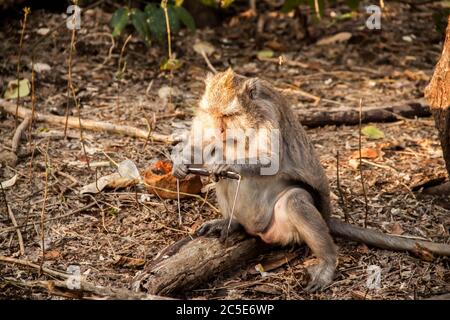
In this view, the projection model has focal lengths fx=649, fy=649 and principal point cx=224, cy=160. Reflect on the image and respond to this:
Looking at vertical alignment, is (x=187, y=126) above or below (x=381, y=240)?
above

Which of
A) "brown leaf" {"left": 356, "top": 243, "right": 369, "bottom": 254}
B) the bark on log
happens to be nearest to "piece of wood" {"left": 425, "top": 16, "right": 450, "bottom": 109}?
the bark on log

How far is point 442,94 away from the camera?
4977 mm

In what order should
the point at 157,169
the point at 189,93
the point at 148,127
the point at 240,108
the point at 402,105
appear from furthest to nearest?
the point at 189,93 < the point at 402,105 < the point at 148,127 < the point at 157,169 < the point at 240,108

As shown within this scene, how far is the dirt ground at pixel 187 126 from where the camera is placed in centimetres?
489

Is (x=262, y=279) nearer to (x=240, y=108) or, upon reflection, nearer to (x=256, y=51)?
(x=240, y=108)

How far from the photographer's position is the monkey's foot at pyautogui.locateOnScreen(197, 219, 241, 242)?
5102mm

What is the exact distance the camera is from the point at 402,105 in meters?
7.29

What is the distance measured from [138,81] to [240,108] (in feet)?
11.2

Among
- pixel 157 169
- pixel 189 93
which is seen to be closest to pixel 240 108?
pixel 157 169

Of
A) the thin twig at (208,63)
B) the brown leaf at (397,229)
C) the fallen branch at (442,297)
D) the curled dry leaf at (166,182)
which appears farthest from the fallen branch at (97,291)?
the thin twig at (208,63)

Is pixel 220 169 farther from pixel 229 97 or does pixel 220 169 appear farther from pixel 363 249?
pixel 363 249

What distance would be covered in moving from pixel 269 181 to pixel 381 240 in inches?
38.8

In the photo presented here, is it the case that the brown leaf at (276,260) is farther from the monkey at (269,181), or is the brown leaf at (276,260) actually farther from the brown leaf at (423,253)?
the brown leaf at (423,253)

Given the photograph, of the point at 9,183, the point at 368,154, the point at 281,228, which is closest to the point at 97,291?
the point at 281,228
